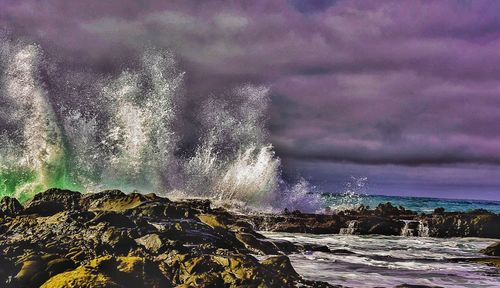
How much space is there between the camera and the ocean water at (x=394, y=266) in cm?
934

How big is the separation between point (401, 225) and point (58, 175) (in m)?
18.3

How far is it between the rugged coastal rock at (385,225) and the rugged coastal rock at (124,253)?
333 inches

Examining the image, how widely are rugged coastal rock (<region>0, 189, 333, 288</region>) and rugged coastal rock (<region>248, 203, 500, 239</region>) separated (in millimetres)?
8461

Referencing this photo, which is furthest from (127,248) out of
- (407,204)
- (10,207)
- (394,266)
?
(407,204)

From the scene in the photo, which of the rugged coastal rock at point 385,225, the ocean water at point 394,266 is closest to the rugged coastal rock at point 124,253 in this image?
the ocean water at point 394,266

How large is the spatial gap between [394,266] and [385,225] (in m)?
9.89

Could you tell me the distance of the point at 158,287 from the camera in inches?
268

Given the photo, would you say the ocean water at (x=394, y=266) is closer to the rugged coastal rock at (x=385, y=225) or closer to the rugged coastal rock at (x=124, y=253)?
the rugged coastal rock at (x=124, y=253)

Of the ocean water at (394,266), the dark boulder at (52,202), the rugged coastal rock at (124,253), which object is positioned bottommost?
the ocean water at (394,266)

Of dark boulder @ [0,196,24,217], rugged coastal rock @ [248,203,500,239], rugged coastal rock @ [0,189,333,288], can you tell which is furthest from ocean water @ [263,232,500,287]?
dark boulder @ [0,196,24,217]

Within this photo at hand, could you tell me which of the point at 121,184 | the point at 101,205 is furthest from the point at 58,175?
the point at 101,205

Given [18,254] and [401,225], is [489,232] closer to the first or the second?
[401,225]

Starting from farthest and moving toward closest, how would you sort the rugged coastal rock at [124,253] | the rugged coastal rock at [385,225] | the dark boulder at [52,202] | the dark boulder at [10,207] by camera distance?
the rugged coastal rock at [385,225], the dark boulder at [10,207], the dark boulder at [52,202], the rugged coastal rock at [124,253]

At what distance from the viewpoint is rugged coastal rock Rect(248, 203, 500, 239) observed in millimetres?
20141
